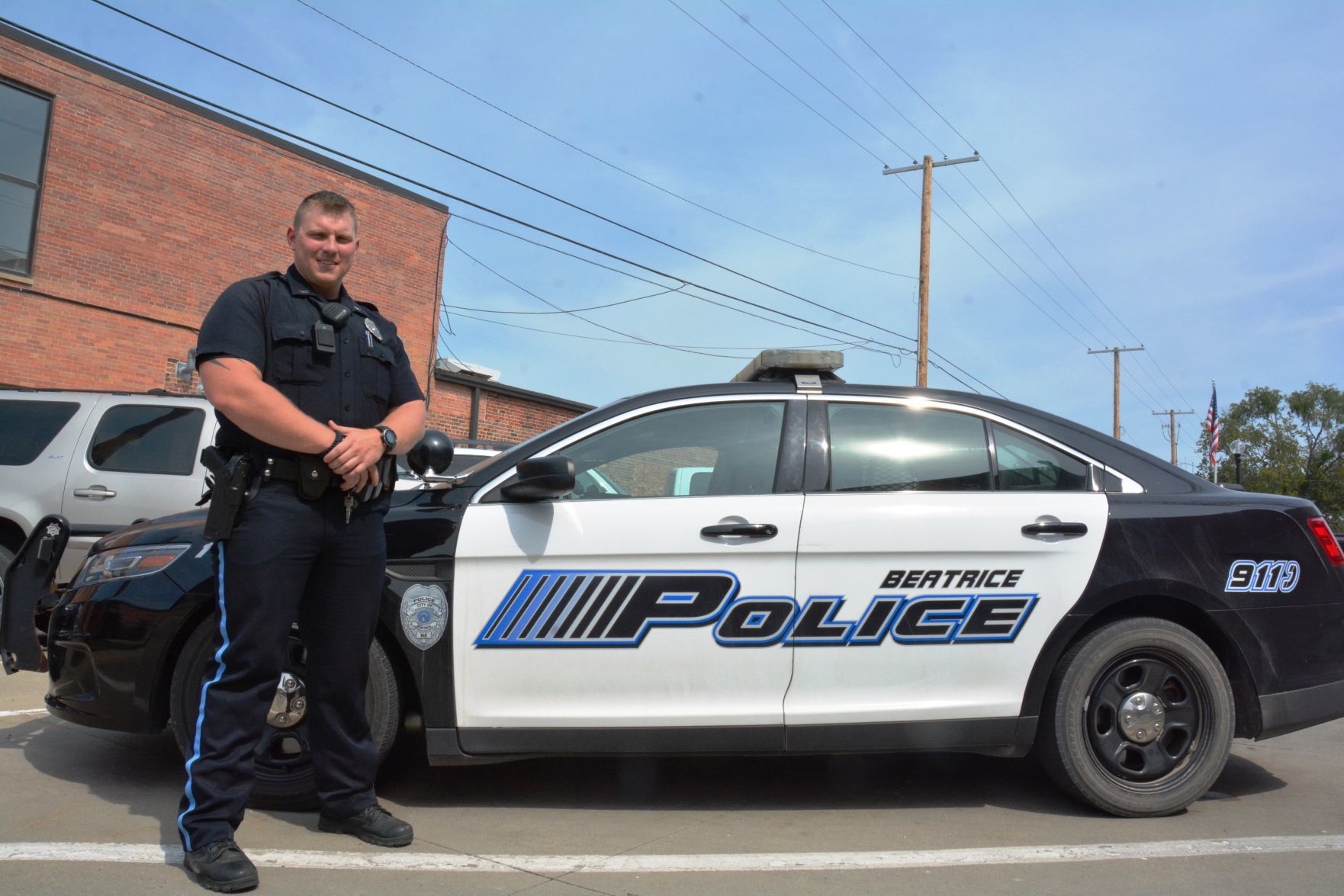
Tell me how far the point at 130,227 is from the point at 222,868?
45.2 ft

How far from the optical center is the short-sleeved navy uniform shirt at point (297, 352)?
316 centimetres

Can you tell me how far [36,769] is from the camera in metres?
4.20

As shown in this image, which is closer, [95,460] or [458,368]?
[95,460]

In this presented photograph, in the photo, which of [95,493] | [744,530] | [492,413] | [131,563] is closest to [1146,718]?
[744,530]

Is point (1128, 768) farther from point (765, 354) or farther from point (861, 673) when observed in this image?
point (765, 354)

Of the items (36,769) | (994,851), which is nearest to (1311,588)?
(994,851)

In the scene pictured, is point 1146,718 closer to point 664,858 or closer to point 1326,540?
point 1326,540

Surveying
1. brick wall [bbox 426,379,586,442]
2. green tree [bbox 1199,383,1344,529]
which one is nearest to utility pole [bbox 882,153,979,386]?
brick wall [bbox 426,379,586,442]

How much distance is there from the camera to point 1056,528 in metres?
3.86

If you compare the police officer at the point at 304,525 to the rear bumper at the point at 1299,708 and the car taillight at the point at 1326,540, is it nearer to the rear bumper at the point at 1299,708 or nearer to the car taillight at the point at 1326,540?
the rear bumper at the point at 1299,708

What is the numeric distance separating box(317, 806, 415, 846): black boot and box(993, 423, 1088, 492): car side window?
2.45 meters

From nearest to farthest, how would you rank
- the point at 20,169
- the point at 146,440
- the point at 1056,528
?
the point at 1056,528 → the point at 146,440 → the point at 20,169

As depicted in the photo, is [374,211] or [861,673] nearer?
[861,673]

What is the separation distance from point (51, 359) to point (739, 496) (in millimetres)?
12727
